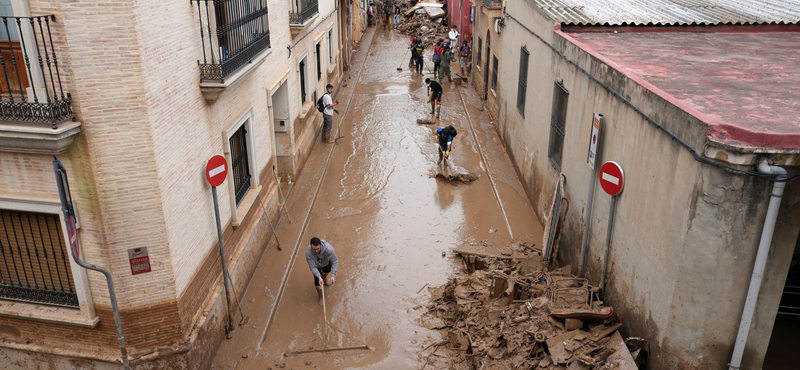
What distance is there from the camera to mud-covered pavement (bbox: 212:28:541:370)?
26.4 feet

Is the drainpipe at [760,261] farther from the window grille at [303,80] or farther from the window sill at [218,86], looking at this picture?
the window grille at [303,80]

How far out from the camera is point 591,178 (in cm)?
823

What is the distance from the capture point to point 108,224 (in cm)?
620

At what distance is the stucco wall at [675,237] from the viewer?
213 inches

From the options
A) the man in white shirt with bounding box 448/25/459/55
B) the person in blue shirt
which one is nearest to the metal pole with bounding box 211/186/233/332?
the person in blue shirt

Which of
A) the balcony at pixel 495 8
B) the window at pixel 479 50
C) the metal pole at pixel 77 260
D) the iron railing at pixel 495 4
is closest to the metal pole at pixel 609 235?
the metal pole at pixel 77 260

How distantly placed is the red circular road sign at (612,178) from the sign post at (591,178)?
0.65 metres

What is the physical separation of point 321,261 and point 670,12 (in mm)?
9121

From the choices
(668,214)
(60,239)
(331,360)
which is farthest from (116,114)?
(668,214)

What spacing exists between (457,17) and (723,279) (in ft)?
93.7

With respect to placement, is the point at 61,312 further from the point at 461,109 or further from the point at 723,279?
the point at 461,109

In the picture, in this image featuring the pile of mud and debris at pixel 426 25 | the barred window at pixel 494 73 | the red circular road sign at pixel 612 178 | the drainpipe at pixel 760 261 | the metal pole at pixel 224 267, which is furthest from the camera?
the pile of mud and debris at pixel 426 25

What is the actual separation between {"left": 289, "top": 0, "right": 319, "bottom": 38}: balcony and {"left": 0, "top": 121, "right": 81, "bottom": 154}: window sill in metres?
7.90

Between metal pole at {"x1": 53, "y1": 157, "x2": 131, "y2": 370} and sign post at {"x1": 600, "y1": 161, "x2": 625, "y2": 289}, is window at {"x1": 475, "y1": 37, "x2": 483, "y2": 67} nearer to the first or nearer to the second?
sign post at {"x1": 600, "y1": 161, "x2": 625, "y2": 289}
